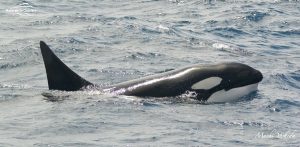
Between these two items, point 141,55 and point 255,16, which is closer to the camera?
point 141,55

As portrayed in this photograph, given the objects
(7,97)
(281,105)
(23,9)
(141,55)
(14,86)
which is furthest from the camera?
(23,9)

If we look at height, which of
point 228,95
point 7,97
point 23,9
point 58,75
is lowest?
point 23,9

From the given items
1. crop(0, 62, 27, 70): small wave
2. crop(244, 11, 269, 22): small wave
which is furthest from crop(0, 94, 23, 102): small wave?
crop(244, 11, 269, 22): small wave

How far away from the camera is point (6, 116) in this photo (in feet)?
46.0

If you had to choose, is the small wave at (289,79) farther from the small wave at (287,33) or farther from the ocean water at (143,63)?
the small wave at (287,33)

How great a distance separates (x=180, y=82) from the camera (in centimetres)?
1551

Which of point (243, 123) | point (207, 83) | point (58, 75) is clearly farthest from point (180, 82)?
point (58, 75)

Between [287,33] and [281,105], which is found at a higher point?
[281,105]

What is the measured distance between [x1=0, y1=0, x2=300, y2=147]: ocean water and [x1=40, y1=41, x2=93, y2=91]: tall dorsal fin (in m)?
0.21

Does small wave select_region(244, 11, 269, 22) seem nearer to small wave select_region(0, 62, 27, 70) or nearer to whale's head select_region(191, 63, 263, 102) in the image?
small wave select_region(0, 62, 27, 70)

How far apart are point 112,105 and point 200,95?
1996mm

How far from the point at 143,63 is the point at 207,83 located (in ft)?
14.7

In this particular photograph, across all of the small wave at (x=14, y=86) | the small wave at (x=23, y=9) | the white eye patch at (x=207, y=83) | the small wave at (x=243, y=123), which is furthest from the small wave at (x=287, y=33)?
the small wave at (x=243, y=123)

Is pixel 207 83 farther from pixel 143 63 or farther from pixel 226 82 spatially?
pixel 143 63
